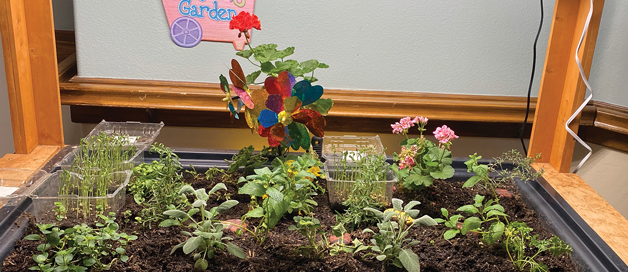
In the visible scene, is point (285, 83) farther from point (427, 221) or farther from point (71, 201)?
point (71, 201)

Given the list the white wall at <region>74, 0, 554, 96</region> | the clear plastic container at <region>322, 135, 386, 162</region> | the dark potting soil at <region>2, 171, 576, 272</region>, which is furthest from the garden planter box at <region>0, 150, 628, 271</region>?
the white wall at <region>74, 0, 554, 96</region>

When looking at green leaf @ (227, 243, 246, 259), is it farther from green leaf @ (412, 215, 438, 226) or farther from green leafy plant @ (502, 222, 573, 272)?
green leafy plant @ (502, 222, 573, 272)

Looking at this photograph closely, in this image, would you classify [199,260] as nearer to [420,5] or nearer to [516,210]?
[516,210]

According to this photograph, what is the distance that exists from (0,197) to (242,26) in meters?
0.76

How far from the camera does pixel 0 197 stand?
3.84 ft

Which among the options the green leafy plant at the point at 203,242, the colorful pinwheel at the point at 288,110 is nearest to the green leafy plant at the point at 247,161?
the colorful pinwheel at the point at 288,110

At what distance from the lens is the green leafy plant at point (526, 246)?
3.55 feet

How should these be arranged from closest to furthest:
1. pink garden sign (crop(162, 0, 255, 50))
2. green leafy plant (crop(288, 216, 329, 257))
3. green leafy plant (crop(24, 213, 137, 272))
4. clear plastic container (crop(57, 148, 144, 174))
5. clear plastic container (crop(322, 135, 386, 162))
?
green leafy plant (crop(24, 213, 137, 272))
green leafy plant (crop(288, 216, 329, 257))
clear plastic container (crop(57, 148, 144, 174))
clear plastic container (crop(322, 135, 386, 162))
pink garden sign (crop(162, 0, 255, 50))

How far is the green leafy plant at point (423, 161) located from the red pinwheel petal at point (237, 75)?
0.49 metres

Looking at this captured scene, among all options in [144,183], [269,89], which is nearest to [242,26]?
[269,89]

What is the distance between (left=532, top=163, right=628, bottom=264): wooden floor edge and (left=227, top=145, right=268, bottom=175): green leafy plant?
917 millimetres

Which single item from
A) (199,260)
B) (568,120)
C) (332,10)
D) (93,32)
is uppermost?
(332,10)

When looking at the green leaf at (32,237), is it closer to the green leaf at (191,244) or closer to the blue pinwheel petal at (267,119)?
the green leaf at (191,244)

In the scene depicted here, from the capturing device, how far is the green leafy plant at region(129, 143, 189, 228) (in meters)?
1.21
